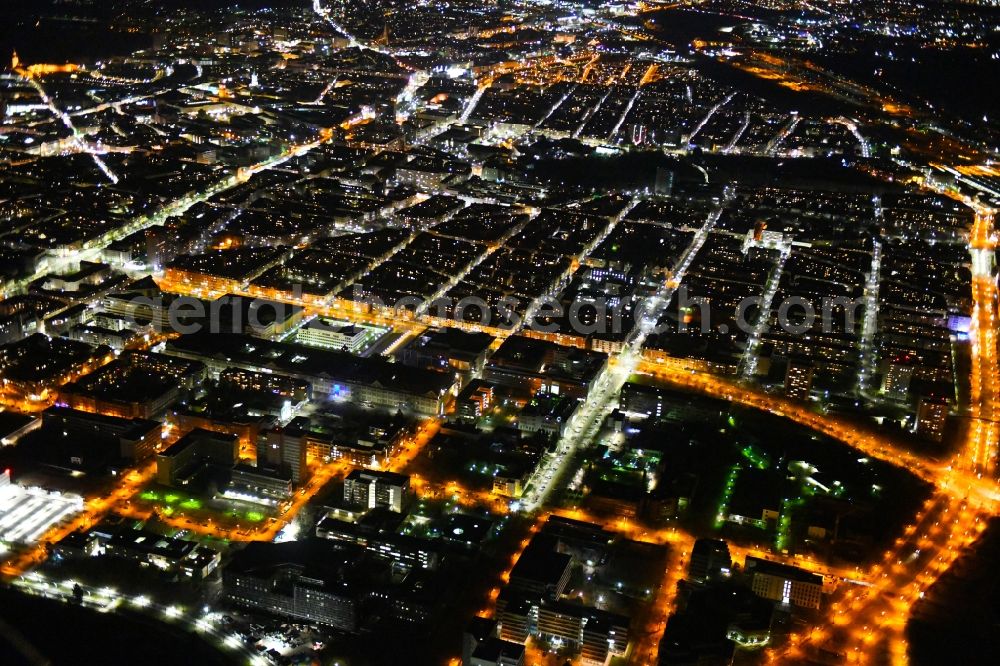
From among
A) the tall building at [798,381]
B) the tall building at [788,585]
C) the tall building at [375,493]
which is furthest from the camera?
the tall building at [798,381]

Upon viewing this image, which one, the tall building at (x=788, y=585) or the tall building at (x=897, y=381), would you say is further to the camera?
the tall building at (x=897, y=381)

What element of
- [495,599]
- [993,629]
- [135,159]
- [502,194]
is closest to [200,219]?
[135,159]

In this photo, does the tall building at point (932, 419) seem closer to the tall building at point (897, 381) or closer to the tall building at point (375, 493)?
the tall building at point (897, 381)

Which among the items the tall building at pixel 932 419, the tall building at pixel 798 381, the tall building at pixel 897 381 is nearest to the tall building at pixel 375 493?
the tall building at pixel 798 381

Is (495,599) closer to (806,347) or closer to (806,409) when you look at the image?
(806,409)

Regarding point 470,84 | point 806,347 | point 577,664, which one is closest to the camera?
point 577,664

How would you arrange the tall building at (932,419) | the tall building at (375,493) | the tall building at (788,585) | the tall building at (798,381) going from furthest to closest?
the tall building at (798,381) → the tall building at (932,419) → the tall building at (375,493) → the tall building at (788,585)
